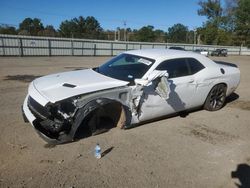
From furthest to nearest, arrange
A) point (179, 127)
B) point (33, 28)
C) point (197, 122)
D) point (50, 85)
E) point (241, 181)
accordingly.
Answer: point (33, 28) → point (197, 122) → point (179, 127) → point (50, 85) → point (241, 181)

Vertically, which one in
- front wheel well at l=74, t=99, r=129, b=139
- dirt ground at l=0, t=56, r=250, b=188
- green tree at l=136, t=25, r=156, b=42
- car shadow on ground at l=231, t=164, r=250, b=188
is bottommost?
car shadow on ground at l=231, t=164, r=250, b=188

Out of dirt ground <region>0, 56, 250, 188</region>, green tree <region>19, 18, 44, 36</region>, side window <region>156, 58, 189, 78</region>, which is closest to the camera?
dirt ground <region>0, 56, 250, 188</region>

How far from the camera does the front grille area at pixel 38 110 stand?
4297 mm

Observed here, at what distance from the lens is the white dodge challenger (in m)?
4.29

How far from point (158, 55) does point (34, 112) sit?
2785 mm

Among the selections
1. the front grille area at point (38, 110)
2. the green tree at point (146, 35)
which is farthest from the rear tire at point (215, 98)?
the green tree at point (146, 35)

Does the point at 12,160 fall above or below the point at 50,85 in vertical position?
below

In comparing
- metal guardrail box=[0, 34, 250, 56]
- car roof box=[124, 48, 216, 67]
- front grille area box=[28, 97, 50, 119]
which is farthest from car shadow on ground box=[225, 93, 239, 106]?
metal guardrail box=[0, 34, 250, 56]

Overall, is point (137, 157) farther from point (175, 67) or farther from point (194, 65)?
point (194, 65)

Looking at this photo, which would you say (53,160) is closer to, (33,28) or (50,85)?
(50,85)

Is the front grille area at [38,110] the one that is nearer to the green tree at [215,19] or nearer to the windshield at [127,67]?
the windshield at [127,67]

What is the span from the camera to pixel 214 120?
6.38m

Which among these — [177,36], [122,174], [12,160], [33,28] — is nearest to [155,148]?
[122,174]

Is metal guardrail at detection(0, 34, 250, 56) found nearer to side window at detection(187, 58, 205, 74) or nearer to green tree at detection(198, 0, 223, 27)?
side window at detection(187, 58, 205, 74)
